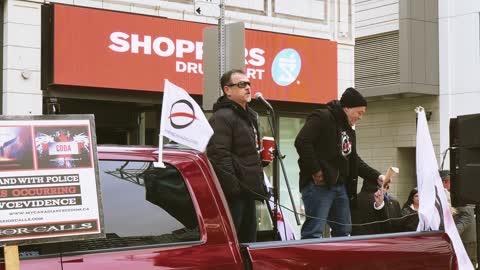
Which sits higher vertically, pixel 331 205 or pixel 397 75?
pixel 397 75

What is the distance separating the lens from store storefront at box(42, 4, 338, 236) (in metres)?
9.48

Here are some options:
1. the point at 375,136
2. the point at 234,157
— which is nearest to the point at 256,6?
the point at 234,157

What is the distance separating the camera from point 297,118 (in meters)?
12.1

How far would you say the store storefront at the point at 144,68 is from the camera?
9.48 metres

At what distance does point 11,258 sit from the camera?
2.82 metres

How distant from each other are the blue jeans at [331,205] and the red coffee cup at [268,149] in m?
0.41

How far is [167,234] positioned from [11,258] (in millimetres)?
768

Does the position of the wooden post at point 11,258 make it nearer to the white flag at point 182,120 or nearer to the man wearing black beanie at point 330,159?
the white flag at point 182,120

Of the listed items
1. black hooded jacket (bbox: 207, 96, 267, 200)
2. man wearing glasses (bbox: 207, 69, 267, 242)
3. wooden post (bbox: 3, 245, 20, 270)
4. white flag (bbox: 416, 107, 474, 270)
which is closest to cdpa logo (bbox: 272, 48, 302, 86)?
man wearing glasses (bbox: 207, 69, 267, 242)

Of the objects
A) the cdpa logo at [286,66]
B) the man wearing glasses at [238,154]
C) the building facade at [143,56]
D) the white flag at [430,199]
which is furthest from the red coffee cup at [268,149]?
the cdpa logo at [286,66]

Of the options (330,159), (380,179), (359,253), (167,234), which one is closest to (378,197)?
(380,179)

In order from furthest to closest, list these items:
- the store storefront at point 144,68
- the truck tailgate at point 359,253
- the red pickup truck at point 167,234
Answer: the store storefront at point 144,68, the truck tailgate at point 359,253, the red pickup truck at point 167,234

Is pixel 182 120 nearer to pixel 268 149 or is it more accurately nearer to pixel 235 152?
pixel 235 152

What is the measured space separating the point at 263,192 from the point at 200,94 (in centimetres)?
573
